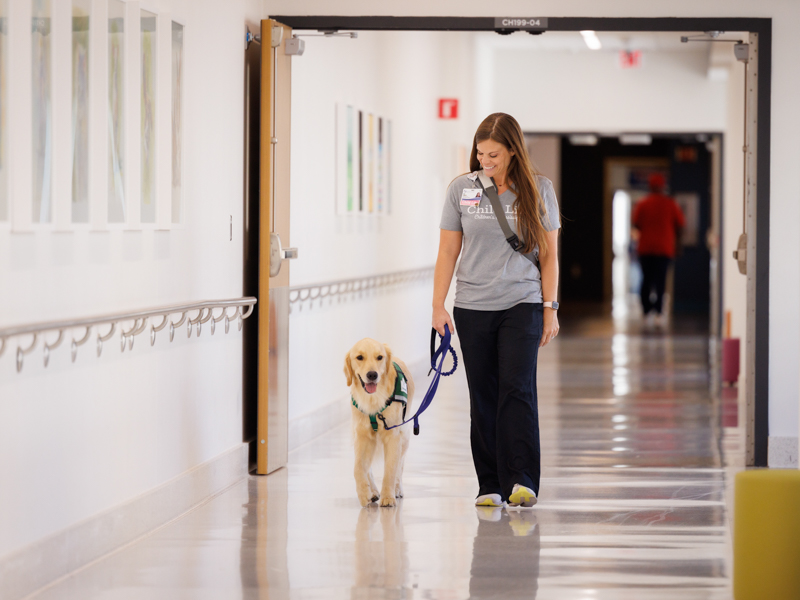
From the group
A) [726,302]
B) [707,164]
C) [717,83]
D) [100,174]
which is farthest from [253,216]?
[707,164]

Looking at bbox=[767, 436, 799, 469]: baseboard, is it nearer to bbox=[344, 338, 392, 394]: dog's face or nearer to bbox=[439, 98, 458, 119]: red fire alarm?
bbox=[344, 338, 392, 394]: dog's face

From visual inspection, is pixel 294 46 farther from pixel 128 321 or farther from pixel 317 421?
pixel 317 421

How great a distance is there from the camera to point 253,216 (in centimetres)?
584

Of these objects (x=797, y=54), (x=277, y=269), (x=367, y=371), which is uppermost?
(x=797, y=54)

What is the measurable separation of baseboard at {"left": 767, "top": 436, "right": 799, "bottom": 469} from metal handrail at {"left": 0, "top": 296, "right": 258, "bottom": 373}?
272 centimetres

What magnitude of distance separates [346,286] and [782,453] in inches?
125

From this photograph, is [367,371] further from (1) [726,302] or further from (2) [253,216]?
(1) [726,302]

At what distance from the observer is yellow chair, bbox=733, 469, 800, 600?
325 cm

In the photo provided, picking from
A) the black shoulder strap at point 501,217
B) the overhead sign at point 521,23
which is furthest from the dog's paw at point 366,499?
the overhead sign at point 521,23

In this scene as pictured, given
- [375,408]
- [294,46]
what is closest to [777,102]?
[294,46]

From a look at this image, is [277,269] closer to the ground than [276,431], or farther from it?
farther from it

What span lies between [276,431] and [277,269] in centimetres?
82

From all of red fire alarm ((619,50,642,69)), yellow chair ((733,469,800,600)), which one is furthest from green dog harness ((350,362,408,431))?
red fire alarm ((619,50,642,69))

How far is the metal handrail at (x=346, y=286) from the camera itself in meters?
6.65
